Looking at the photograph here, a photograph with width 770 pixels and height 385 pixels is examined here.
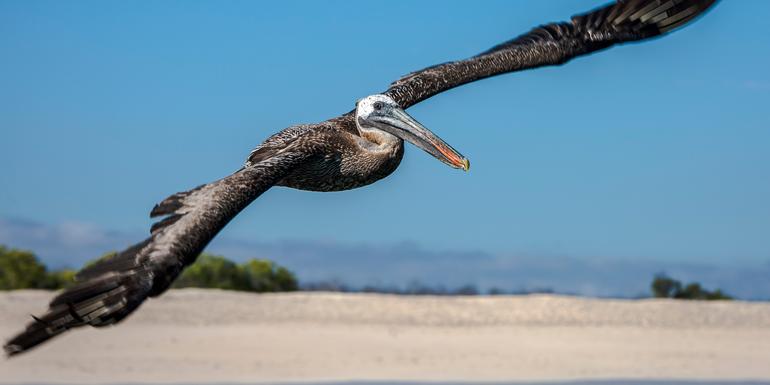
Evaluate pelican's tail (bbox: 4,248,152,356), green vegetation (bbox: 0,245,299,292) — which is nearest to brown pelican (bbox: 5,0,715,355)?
pelican's tail (bbox: 4,248,152,356)

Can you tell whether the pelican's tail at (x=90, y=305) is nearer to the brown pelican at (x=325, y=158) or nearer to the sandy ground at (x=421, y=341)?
the brown pelican at (x=325, y=158)

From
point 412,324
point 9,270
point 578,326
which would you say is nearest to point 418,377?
point 412,324

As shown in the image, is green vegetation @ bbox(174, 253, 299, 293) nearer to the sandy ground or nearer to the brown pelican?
the sandy ground

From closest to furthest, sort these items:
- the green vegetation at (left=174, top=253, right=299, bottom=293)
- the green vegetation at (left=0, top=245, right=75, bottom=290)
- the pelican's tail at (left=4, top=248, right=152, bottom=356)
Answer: the pelican's tail at (left=4, top=248, right=152, bottom=356) → the green vegetation at (left=0, top=245, right=75, bottom=290) → the green vegetation at (left=174, top=253, right=299, bottom=293)

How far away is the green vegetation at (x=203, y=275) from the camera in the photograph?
40609 mm

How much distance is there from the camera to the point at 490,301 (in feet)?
144

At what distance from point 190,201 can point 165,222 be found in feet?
0.93

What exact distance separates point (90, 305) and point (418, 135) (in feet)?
12.9

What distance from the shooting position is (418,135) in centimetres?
1209

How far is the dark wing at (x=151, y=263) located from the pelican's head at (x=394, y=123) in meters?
1.87

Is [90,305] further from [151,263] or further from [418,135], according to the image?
[418,135]

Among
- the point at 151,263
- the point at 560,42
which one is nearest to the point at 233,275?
the point at 560,42

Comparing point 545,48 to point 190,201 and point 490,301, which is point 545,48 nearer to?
point 190,201

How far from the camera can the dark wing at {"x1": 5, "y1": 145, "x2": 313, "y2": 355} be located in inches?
355
